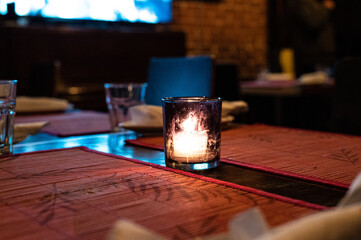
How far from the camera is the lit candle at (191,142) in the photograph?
0.76 m

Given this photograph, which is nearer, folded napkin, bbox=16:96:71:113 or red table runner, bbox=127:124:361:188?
red table runner, bbox=127:124:361:188

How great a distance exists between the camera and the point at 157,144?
3.42 ft

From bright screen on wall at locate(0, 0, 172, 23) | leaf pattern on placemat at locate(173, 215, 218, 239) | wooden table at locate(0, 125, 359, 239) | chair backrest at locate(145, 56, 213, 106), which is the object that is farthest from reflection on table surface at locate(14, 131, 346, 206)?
bright screen on wall at locate(0, 0, 172, 23)

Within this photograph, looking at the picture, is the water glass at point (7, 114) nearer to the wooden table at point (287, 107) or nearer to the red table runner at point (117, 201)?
the red table runner at point (117, 201)

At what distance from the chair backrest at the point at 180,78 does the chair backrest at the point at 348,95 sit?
0.55m

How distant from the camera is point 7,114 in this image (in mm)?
932

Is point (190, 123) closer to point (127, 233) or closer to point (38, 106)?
point (127, 233)

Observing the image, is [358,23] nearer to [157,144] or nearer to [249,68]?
[249,68]

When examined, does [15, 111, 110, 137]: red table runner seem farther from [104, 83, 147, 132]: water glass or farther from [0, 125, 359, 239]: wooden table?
[0, 125, 359, 239]: wooden table

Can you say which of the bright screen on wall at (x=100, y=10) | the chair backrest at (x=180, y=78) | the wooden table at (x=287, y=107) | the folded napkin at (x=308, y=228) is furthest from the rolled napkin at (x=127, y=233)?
the bright screen on wall at (x=100, y=10)

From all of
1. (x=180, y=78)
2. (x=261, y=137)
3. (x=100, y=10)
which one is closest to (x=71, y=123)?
(x=180, y=78)

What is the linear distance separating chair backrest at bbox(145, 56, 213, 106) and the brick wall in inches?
138

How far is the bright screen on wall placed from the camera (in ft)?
13.3

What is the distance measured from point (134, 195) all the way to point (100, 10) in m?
3.98
